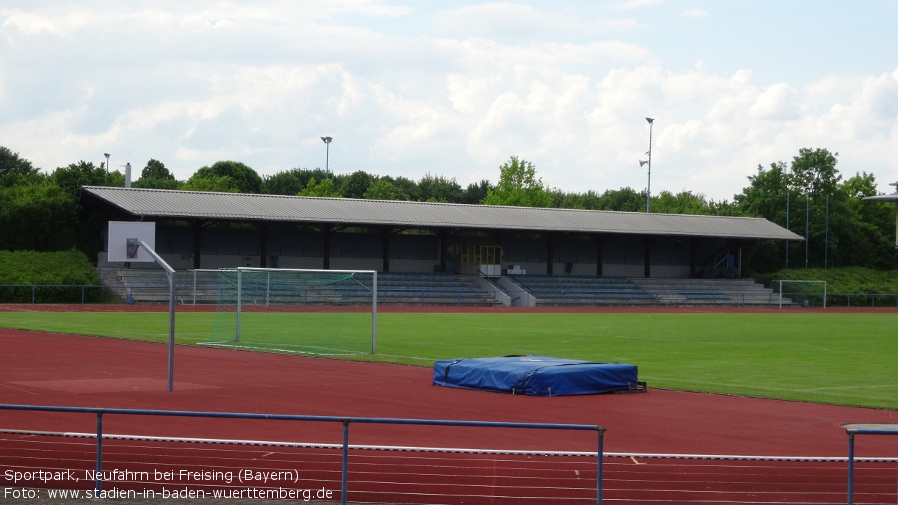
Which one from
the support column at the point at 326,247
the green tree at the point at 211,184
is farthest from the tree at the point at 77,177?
the green tree at the point at 211,184

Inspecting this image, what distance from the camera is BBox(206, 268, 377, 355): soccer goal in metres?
32.5

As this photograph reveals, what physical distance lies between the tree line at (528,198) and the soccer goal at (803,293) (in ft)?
27.8

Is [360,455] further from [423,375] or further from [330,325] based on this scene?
[330,325]

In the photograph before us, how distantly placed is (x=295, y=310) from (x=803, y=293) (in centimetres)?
5294

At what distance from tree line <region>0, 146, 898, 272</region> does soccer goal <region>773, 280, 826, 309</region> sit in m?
8.48

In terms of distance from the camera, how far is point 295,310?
34.4 m

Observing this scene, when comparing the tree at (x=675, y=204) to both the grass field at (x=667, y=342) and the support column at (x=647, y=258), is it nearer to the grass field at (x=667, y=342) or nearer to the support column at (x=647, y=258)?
the support column at (x=647, y=258)

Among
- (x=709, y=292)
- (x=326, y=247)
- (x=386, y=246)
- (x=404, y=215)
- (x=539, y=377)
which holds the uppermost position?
(x=404, y=215)

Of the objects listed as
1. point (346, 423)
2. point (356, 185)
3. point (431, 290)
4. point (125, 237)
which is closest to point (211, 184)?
point (356, 185)

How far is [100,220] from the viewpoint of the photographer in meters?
69.0

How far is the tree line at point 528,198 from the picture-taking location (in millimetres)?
68250

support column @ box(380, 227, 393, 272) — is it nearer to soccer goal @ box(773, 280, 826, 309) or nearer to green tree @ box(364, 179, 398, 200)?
soccer goal @ box(773, 280, 826, 309)

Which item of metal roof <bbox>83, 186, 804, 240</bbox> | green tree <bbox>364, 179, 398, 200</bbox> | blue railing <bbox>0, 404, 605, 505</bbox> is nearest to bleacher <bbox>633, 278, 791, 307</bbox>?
metal roof <bbox>83, 186, 804, 240</bbox>

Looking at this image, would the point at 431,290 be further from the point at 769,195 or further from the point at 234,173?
the point at 234,173
